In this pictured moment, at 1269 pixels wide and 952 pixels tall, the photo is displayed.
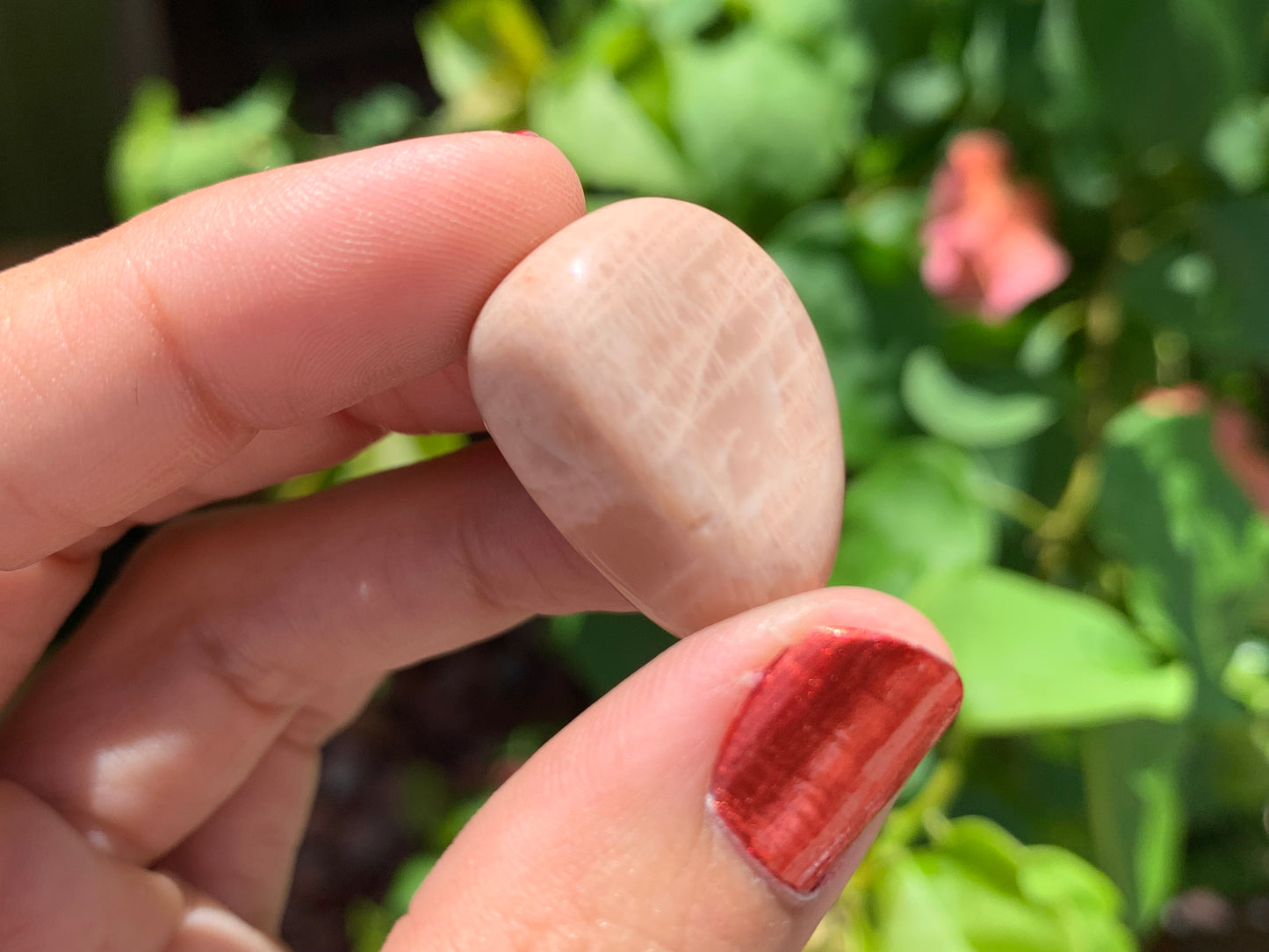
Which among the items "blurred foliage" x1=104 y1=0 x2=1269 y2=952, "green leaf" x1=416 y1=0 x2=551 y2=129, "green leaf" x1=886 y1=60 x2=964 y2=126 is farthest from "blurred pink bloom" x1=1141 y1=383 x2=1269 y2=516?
"green leaf" x1=416 y1=0 x2=551 y2=129

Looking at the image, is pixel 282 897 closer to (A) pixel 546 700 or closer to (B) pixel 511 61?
(A) pixel 546 700

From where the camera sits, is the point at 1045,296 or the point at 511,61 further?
the point at 511,61

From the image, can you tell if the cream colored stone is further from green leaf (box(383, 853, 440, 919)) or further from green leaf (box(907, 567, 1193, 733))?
green leaf (box(383, 853, 440, 919))

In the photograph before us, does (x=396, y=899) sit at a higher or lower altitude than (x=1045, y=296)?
lower

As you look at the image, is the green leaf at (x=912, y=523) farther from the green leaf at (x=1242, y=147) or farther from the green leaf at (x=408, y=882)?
the green leaf at (x=408, y=882)

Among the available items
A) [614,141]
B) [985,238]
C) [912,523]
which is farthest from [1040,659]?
[614,141]

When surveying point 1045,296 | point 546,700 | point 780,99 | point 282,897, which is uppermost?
point 780,99

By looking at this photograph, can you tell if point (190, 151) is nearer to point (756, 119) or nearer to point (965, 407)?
point (756, 119)

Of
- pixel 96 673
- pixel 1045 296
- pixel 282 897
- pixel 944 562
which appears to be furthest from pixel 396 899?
pixel 1045 296
